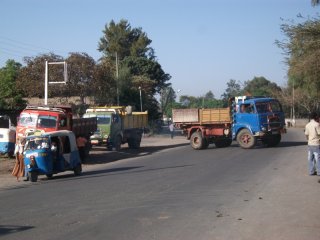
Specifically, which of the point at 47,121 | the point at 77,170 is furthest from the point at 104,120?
the point at 77,170

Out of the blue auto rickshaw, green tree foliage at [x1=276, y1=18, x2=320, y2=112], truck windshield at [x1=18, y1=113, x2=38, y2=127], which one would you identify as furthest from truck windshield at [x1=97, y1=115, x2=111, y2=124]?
green tree foliage at [x1=276, y1=18, x2=320, y2=112]

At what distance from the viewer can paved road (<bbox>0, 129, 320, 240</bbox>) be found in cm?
815

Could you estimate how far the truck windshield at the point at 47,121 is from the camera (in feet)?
74.6

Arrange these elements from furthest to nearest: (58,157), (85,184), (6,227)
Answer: (58,157), (85,184), (6,227)

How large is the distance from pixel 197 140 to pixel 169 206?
68.7ft

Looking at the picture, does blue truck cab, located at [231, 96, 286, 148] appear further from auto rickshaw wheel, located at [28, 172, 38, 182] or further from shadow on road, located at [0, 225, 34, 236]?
shadow on road, located at [0, 225, 34, 236]

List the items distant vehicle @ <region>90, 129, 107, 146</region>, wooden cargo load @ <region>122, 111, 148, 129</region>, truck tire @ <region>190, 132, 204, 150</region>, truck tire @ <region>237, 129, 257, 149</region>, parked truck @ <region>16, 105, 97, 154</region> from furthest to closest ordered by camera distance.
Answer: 1. wooden cargo load @ <region>122, 111, 148, 129</region>
2. truck tire @ <region>190, 132, 204, 150</region>
3. distant vehicle @ <region>90, 129, 107, 146</region>
4. truck tire @ <region>237, 129, 257, 149</region>
5. parked truck @ <region>16, 105, 97, 154</region>

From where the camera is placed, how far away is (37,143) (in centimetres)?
1670

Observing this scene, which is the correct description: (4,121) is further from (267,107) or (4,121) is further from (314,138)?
(314,138)

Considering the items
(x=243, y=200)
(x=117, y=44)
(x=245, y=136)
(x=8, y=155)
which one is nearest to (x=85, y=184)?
(x=243, y=200)

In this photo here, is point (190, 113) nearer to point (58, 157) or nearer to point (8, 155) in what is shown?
point (8, 155)

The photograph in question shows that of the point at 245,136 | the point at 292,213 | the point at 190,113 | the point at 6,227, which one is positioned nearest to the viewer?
the point at 6,227

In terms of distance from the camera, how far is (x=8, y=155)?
81.9ft

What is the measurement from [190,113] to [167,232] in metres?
23.9
